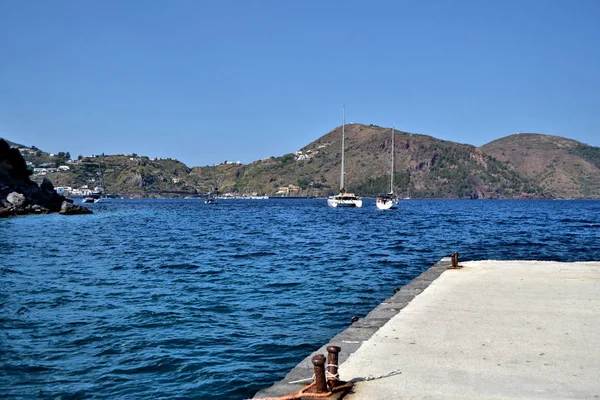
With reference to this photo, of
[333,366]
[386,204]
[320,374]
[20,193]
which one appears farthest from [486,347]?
[386,204]

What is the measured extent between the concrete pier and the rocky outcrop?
2926 inches

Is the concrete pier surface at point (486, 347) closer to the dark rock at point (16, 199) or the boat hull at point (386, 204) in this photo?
the dark rock at point (16, 199)

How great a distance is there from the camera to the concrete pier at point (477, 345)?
6500 mm

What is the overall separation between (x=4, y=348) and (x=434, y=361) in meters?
8.58

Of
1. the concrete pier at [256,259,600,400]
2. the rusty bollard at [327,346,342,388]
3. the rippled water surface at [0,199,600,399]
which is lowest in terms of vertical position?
the rippled water surface at [0,199,600,399]

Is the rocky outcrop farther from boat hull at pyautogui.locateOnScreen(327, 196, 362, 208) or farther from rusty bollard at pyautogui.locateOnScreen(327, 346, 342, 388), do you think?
rusty bollard at pyautogui.locateOnScreen(327, 346, 342, 388)

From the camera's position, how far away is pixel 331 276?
20703 mm

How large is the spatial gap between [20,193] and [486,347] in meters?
88.3

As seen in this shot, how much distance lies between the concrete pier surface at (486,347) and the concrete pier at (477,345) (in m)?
0.01

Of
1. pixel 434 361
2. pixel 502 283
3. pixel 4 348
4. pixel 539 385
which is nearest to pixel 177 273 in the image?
pixel 4 348

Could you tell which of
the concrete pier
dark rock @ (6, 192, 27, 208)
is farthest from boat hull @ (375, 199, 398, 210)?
the concrete pier

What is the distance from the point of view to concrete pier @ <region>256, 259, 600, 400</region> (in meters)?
6.50

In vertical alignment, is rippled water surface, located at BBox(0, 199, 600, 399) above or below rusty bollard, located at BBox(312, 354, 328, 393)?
below

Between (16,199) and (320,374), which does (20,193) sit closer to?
(16,199)
